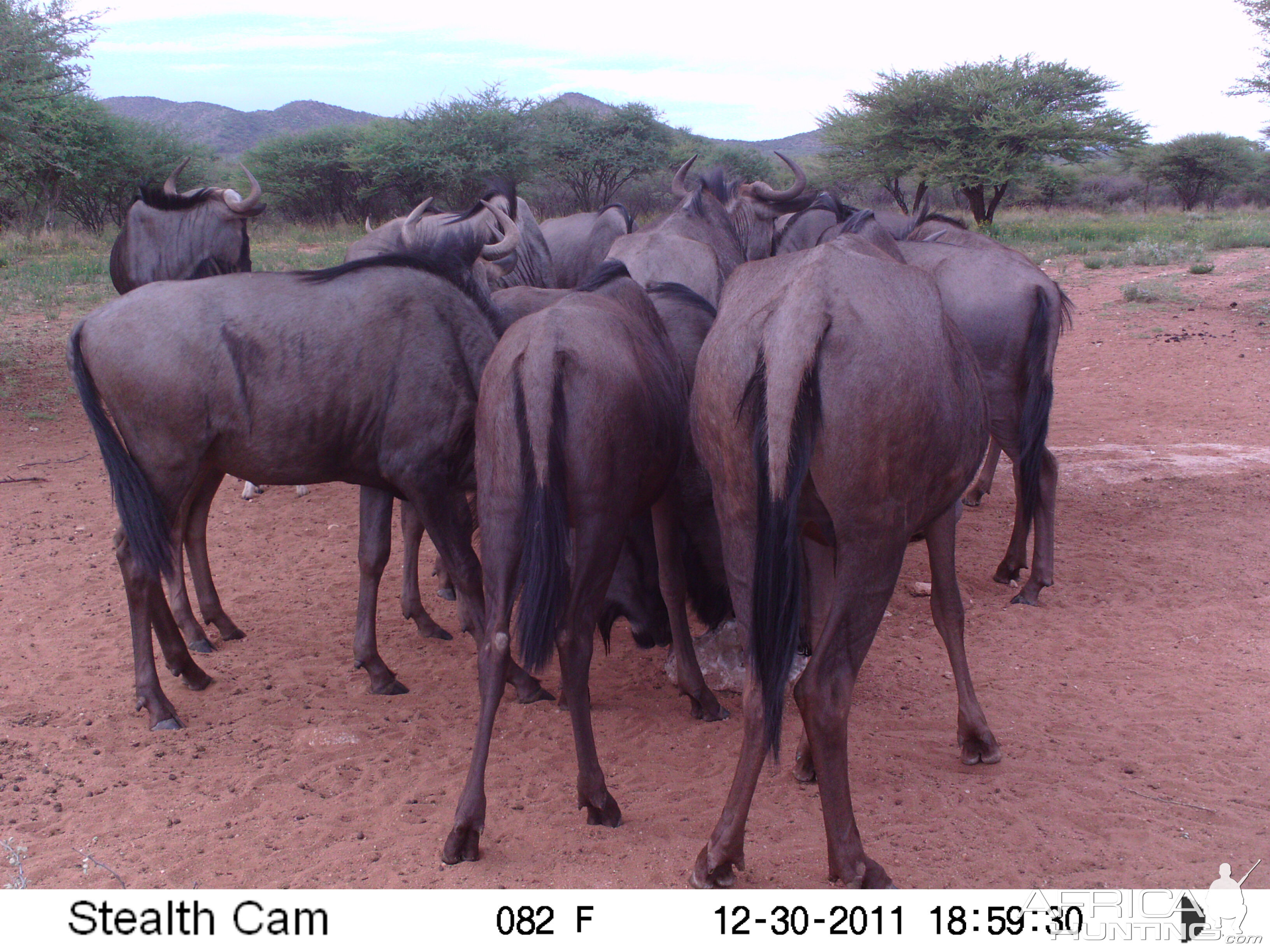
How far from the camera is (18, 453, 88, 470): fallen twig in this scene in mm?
7452

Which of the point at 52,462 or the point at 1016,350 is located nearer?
the point at 1016,350

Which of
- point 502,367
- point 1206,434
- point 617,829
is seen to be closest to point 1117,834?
point 617,829

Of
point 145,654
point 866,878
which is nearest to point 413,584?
point 145,654

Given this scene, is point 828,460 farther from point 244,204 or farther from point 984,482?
point 244,204

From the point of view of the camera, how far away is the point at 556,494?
9.90 feet

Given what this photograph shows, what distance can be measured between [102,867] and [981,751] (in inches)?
119

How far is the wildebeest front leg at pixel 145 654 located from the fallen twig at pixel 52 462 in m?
4.22

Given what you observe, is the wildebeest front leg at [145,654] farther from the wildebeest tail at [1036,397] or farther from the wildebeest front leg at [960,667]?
the wildebeest tail at [1036,397]

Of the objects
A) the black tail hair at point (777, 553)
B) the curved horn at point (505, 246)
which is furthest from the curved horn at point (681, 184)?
the black tail hair at point (777, 553)

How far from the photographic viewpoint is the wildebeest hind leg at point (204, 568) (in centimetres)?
484

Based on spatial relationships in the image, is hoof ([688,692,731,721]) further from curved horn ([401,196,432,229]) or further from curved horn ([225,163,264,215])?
curved horn ([225,163,264,215])

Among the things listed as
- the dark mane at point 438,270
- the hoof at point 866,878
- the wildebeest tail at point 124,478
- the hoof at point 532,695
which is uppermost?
the dark mane at point 438,270
